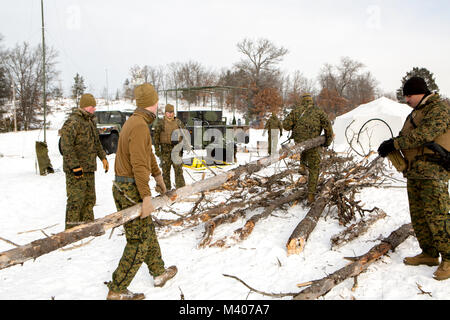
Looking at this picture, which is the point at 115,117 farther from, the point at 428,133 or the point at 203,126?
the point at 428,133

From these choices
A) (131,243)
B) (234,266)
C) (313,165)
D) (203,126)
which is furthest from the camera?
(203,126)

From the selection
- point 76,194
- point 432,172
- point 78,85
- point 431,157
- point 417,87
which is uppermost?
point 78,85

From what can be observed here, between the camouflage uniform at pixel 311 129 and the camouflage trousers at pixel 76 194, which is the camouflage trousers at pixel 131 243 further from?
the camouflage uniform at pixel 311 129

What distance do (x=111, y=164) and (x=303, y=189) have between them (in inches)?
333

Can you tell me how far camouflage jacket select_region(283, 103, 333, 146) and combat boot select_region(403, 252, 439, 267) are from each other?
2.52 meters

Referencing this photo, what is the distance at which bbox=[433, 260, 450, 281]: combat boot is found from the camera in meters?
2.81

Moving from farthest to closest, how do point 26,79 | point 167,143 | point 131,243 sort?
1. point 26,79
2. point 167,143
3. point 131,243

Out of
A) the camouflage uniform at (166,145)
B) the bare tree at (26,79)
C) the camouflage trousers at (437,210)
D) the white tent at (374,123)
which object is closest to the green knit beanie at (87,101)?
the camouflage uniform at (166,145)

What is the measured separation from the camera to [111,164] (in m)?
11.6

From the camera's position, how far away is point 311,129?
539cm

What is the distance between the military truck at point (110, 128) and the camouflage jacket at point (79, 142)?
9.59 m

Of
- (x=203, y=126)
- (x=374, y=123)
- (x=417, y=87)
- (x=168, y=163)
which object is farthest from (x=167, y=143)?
(x=374, y=123)

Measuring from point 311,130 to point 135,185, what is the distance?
3644mm
